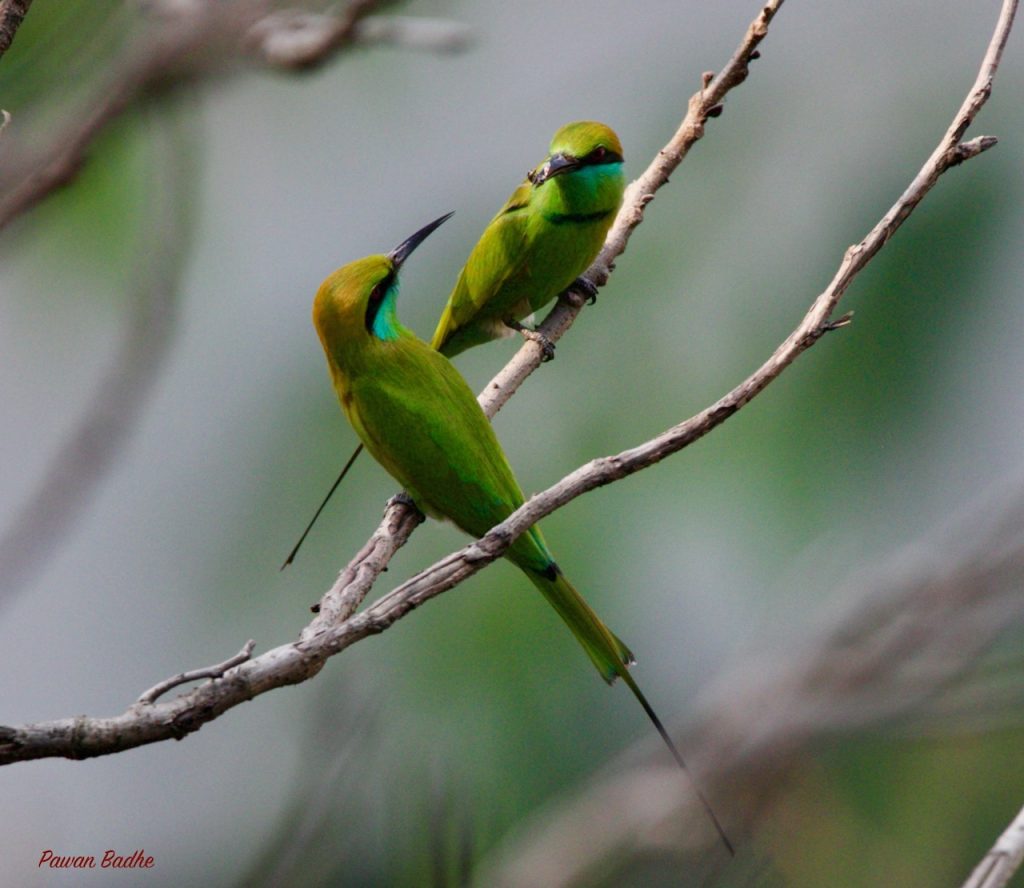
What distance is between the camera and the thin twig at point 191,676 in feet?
3.54

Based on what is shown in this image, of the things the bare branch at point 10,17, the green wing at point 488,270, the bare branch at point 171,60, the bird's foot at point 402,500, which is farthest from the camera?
the green wing at point 488,270

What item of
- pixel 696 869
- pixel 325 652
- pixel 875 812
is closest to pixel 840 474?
pixel 875 812

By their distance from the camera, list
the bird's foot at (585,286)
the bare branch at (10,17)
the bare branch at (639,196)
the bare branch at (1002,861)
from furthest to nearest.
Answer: the bird's foot at (585,286)
the bare branch at (639,196)
the bare branch at (10,17)
the bare branch at (1002,861)

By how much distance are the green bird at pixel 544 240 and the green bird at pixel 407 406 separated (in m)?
0.71

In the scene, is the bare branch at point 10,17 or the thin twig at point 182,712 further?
the bare branch at point 10,17

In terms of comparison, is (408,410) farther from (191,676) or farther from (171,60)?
(191,676)

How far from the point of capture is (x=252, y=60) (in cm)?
219

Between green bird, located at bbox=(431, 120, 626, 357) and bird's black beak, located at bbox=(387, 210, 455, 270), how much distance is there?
659mm

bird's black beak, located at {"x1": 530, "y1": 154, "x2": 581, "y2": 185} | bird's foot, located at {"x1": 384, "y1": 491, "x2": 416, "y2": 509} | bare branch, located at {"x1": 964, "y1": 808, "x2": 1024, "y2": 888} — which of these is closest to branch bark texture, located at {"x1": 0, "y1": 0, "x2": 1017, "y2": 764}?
bird's foot, located at {"x1": 384, "y1": 491, "x2": 416, "y2": 509}

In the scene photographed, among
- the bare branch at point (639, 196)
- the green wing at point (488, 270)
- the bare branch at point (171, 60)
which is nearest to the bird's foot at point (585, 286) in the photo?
the bare branch at point (639, 196)

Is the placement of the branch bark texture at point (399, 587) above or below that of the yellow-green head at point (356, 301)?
below

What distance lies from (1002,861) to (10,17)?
1.38m

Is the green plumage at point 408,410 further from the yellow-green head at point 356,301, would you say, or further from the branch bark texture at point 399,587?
the branch bark texture at point 399,587

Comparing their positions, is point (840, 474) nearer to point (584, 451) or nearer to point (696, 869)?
point (584, 451)
